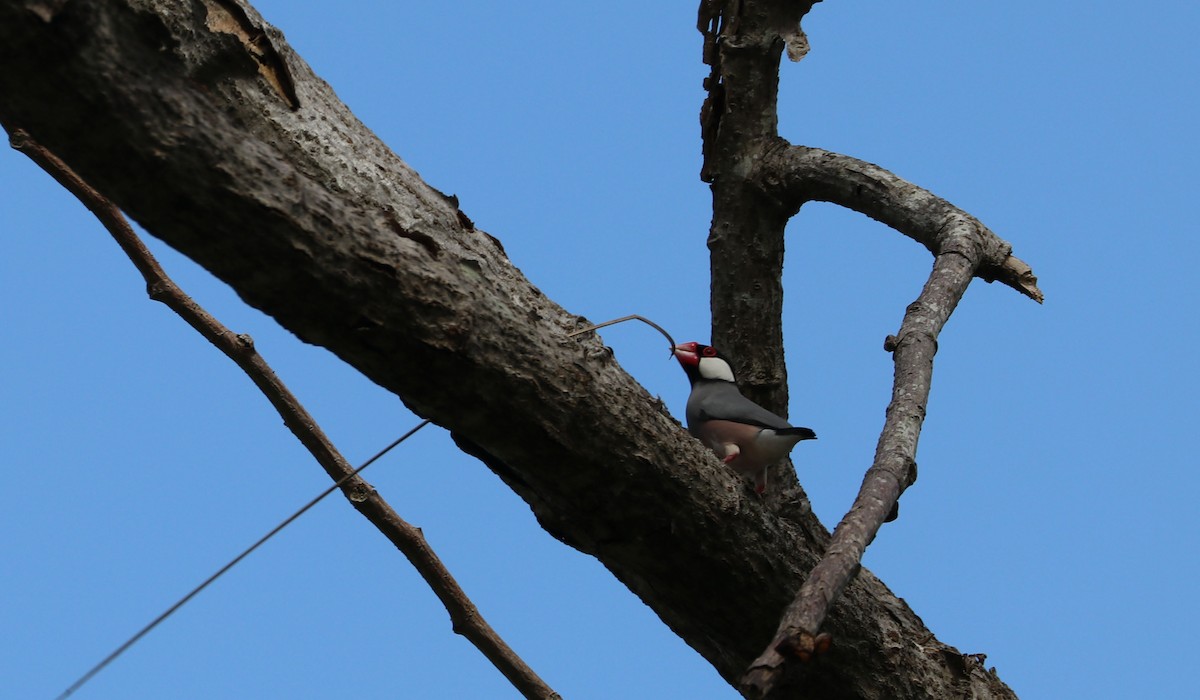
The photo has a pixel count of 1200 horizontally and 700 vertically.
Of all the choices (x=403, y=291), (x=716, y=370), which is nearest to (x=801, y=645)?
(x=403, y=291)

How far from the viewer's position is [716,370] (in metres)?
4.95

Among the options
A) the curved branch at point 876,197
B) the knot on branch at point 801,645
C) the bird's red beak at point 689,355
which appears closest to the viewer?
the knot on branch at point 801,645

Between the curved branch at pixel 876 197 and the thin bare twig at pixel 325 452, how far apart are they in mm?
1929

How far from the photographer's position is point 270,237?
218 centimetres

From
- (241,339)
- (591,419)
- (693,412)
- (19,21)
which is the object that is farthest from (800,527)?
(19,21)

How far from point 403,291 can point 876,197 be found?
2335 millimetres

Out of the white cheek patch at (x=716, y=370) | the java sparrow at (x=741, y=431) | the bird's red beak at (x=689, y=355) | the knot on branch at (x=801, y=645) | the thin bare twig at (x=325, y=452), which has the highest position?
the bird's red beak at (x=689, y=355)

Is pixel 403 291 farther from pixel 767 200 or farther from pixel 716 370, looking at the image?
pixel 716 370

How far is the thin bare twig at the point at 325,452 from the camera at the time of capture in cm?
356

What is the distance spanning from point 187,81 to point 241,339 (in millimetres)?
1523

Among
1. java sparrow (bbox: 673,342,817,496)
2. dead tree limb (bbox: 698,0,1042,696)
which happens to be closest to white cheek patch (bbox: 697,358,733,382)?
java sparrow (bbox: 673,342,817,496)

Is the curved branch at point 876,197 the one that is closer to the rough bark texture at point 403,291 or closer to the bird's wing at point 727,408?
the bird's wing at point 727,408

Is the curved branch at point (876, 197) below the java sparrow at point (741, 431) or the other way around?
the other way around

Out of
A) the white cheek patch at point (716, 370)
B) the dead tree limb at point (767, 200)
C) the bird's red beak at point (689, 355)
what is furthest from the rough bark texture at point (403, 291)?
the bird's red beak at point (689, 355)
